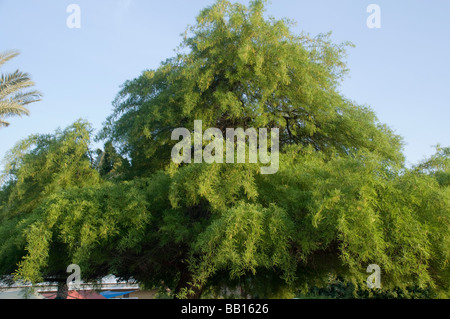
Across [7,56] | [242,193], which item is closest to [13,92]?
[7,56]

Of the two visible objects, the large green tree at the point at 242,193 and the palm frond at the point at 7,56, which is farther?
the palm frond at the point at 7,56

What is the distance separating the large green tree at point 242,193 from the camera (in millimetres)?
5488

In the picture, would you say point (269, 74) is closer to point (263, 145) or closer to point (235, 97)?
point (235, 97)

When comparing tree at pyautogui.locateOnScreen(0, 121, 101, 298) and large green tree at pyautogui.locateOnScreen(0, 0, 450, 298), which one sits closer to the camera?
large green tree at pyautogui.locateOnScreen(0, 0, 450, 298)

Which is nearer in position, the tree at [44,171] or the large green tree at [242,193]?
the large green tree at [242,193]

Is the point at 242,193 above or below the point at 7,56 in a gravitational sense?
below

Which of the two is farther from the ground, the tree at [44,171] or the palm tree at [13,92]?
the palm tree at [13,92]

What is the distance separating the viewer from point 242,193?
6.64 m

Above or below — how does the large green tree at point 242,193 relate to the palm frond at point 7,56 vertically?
below

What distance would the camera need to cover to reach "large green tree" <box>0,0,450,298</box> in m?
5.49

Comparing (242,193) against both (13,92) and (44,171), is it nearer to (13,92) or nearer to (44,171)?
(44,171)

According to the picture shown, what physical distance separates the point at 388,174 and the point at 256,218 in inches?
92.6

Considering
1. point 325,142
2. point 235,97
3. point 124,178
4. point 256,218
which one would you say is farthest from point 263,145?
point 124,178

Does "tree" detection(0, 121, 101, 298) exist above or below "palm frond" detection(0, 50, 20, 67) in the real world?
below
